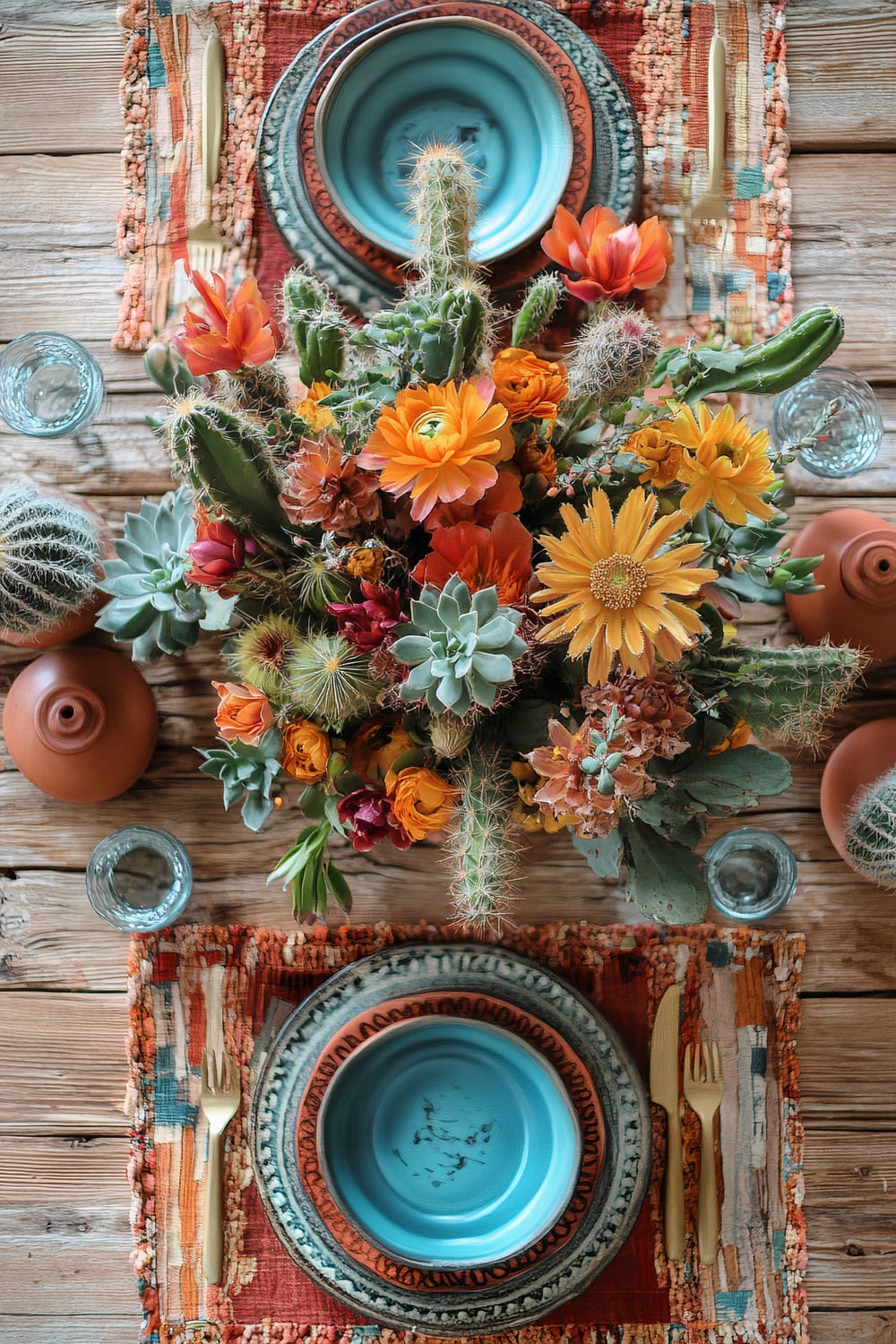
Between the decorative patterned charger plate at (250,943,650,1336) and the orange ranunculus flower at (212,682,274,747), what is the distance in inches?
15.0

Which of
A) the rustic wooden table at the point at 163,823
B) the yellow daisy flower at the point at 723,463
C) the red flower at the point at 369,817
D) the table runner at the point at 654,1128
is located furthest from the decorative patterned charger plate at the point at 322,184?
the table runner at the point at 654,1128

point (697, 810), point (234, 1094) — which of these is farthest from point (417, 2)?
point (234, 1094)

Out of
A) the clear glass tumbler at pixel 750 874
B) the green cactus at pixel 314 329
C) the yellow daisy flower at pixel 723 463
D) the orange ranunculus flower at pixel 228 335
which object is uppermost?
the green cactus at pixel 314 329

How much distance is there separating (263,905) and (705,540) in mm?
622

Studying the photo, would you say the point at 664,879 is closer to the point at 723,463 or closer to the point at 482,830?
the point at 482,830

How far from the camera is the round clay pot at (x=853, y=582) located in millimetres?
935

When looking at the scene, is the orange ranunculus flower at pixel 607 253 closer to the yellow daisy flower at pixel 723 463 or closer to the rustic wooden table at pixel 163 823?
the yellow daisy flower at pixel 723 463

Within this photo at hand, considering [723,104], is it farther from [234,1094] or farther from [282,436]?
[234,1094]

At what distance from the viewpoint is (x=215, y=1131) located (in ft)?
3.26

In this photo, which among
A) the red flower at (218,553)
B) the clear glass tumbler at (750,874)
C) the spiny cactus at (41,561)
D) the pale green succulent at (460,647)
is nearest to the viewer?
the pale green succulent at (460,647)

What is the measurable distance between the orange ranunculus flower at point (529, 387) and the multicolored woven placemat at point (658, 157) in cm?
43

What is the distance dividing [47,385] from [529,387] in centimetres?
65

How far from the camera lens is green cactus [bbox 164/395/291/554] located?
624 millimetres

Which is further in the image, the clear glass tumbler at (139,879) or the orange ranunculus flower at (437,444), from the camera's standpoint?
the clear glass tumbler at (139,879)
